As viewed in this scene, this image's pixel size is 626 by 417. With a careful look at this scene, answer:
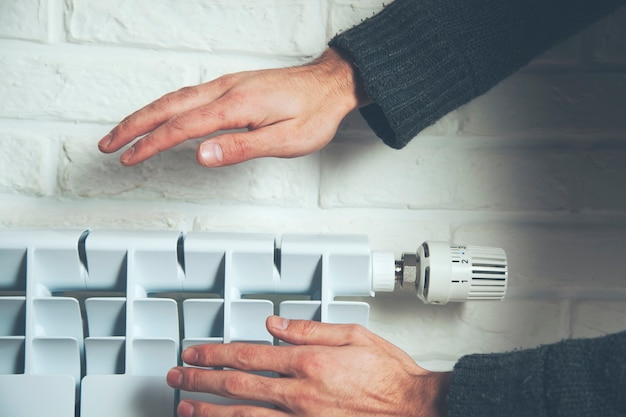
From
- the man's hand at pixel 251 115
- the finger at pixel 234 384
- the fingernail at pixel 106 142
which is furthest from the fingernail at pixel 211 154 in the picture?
the finger at pixel 234 384

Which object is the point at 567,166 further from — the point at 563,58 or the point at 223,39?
the point at 223,39

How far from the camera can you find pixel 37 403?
2.28ft

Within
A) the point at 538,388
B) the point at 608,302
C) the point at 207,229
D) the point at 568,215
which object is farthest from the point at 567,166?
the point at 207,229

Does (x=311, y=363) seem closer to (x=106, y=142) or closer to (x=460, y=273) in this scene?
(x=460, y=273)

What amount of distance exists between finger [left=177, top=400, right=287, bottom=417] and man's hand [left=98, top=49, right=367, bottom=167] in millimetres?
251

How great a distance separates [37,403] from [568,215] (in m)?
0.69

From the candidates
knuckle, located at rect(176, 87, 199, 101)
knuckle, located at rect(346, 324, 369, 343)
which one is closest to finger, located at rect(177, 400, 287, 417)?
knuckle, located at rect(346, 324, 369, 343)

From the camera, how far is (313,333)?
0.68 metres

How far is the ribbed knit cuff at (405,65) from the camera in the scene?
2.25 ft

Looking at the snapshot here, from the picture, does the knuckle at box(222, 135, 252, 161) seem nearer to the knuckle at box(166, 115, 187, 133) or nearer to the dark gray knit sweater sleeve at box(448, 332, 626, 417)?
the knuckle at box(166, 115, 187, 133)

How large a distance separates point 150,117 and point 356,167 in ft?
0.92

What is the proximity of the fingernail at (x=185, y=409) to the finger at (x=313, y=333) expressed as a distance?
11 cm

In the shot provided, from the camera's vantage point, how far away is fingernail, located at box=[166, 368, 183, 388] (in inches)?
26.5

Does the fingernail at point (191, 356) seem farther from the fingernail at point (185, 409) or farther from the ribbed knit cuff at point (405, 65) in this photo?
the ribbed knit cuff at point (405, 65)
